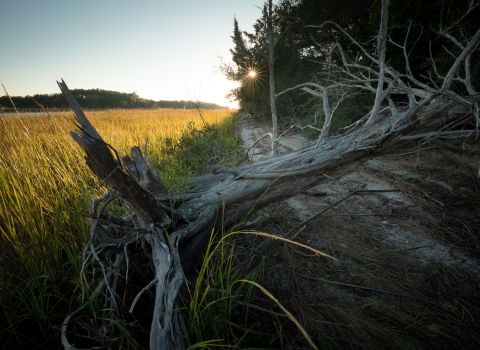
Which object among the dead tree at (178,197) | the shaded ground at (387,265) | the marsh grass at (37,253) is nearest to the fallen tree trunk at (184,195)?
the dead tree at (178,197)

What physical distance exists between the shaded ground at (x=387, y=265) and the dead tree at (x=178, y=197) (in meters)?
0.49

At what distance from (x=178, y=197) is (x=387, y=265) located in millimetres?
1717

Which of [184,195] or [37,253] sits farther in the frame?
[184,195]

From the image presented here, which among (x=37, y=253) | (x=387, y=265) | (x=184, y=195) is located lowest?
(x=387, y=265)

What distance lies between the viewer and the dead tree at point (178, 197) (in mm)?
968

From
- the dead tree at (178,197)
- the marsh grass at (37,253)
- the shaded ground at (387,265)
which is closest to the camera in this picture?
the dead tree at (178,197)

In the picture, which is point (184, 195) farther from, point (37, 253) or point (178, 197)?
point (37, 253)

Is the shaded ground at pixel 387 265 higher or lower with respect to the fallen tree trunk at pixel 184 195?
lower

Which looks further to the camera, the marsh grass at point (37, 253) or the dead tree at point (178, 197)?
the marsh grass at point (37, 253)

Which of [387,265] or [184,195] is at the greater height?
[184,195]

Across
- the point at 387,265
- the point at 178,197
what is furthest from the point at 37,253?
the point at 387,265

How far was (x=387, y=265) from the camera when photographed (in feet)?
5.28

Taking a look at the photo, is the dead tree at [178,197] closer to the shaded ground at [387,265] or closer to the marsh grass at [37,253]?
the marsh grass at [37,253]

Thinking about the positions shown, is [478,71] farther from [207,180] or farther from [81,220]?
[81,220]
